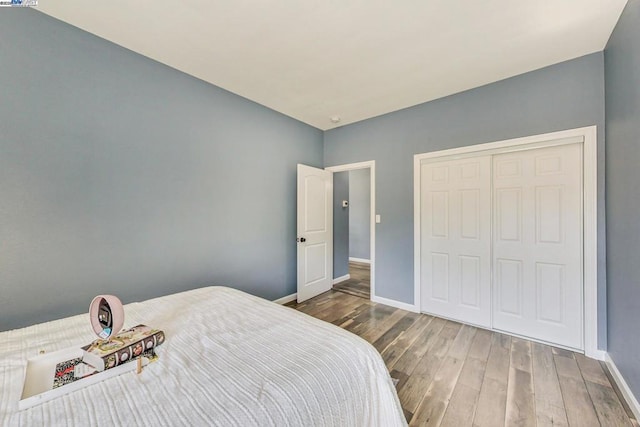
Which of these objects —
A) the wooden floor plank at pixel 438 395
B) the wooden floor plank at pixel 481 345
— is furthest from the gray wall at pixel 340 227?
the wooden floor plank at pixel 438 395

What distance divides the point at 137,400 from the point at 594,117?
355cm

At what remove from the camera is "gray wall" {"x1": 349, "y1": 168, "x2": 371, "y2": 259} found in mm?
6309

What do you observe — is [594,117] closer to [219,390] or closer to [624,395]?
[624,395]

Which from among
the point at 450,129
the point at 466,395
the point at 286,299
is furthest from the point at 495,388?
the point at 450,129

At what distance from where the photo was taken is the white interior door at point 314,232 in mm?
3494

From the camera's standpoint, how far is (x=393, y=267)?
3.34 m

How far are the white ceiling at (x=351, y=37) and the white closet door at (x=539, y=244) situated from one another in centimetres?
96

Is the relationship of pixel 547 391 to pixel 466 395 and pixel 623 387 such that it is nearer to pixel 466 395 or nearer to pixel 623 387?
pixel 623 387

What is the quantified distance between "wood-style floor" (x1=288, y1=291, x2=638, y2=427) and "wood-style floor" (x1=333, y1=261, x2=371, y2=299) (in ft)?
3.52

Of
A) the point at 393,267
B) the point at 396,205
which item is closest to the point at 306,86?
the point at 396,205

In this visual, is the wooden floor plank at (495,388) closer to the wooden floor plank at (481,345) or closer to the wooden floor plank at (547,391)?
the wooden floor plank at (481,345)

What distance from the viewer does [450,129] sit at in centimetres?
289

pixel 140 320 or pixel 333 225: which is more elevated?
pixel 333 225

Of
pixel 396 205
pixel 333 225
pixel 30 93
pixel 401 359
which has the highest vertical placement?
pixel 30 93
